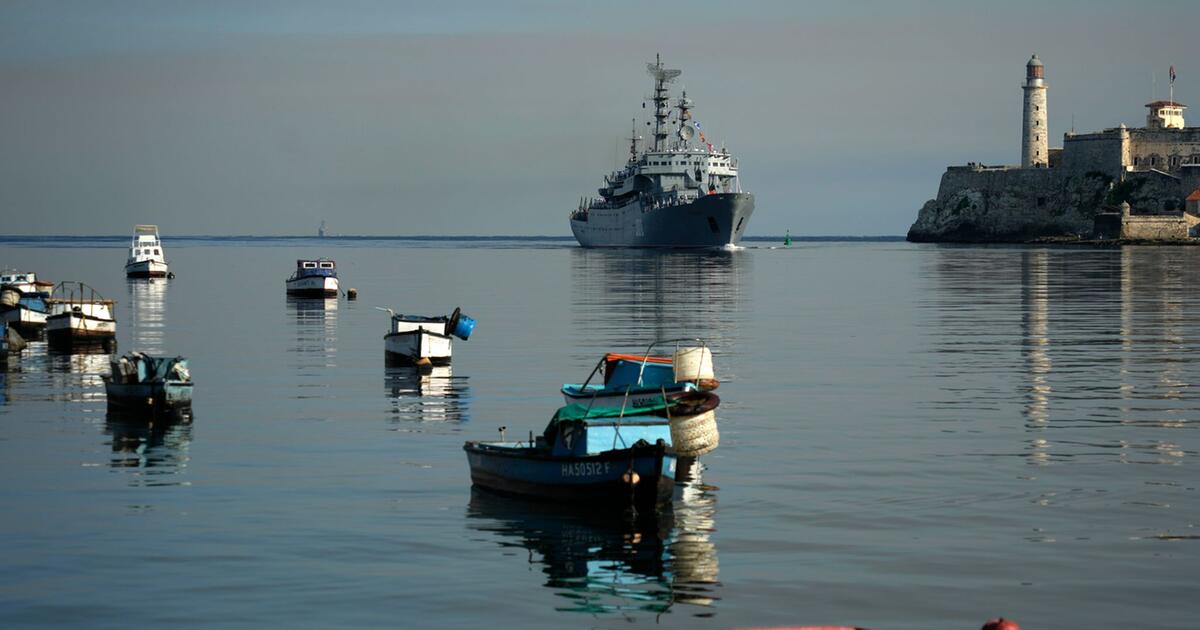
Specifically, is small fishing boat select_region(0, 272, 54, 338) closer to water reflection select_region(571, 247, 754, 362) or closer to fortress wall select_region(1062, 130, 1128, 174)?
water reflection select_region(571, 247, 754, 362)

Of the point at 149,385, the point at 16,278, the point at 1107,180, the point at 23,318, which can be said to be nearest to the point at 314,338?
the point at 23,318

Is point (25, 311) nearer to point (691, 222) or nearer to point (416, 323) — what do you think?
point (416, 323)

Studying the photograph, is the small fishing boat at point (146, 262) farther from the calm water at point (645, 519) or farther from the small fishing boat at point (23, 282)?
the calm water at point (645, 519)

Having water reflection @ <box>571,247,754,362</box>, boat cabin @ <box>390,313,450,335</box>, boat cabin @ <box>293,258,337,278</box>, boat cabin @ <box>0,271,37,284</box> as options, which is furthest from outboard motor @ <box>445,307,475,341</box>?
boat cabin @ <box>293,258,337,278</box>

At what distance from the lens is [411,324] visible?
46.1 meters

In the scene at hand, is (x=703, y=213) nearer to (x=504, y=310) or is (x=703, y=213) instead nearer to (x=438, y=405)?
(x=504, y=310)

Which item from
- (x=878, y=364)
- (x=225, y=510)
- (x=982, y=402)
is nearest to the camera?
(x=225, y=510)

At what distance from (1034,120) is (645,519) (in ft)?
602

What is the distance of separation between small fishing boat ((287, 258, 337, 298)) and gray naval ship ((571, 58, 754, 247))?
81944 mm

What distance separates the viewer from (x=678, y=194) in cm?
17250

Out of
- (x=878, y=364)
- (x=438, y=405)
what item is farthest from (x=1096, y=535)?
(x=878, y=364)

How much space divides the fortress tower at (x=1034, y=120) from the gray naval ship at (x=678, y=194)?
141 ft

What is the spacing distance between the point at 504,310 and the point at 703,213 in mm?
94935

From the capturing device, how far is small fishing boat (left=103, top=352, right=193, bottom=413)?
3253 cm
